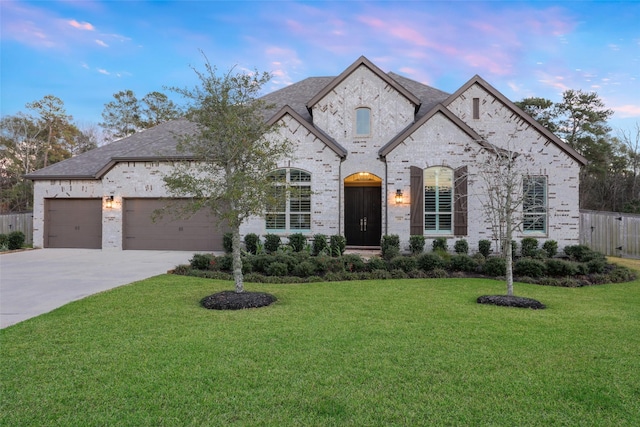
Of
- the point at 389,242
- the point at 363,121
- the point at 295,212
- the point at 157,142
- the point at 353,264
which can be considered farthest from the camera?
the point at 157,142

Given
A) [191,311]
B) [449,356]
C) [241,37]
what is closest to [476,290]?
[449,356]

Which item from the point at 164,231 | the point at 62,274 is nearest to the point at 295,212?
the point at 164,231

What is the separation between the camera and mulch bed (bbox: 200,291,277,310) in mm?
6340

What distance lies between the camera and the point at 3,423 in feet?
9.27

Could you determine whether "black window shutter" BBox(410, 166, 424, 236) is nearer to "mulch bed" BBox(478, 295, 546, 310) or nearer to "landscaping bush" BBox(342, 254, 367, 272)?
"landscaping bush" BBox(342, 254, 367, 272)

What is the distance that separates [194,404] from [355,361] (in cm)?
173

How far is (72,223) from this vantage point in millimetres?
15883

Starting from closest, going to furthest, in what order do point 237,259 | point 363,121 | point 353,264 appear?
point 237,259
point 353,264
point 363,121

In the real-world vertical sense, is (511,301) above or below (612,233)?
below

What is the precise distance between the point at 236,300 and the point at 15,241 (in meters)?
14.1

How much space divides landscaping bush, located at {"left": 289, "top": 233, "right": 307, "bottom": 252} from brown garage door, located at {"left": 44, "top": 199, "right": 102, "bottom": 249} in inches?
361

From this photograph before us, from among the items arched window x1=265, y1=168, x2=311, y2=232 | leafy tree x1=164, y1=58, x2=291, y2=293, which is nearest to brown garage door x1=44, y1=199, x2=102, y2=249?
arched window x1=265, y1=168, x2=311, y2=232

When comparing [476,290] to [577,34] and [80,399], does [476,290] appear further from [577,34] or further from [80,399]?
[577,34]

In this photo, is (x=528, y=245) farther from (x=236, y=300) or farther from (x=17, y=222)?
(x=17, y=222)
